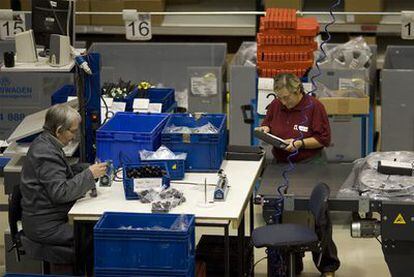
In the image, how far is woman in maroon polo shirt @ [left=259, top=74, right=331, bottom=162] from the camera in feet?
21.1

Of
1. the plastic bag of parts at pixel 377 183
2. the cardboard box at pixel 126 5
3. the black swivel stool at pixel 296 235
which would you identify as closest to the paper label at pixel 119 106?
the plastic bag of parts at pixel 377 183

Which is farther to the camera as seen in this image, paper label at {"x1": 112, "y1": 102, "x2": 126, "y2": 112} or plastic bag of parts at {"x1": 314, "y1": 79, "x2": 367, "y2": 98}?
plastic bag of parts at {"x1": 314, "y1": 79, "x2": 367, "y2": 98}

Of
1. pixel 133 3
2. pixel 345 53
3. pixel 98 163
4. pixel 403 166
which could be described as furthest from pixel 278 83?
pixel 133 3

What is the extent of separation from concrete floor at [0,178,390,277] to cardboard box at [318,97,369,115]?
1147 millimetres

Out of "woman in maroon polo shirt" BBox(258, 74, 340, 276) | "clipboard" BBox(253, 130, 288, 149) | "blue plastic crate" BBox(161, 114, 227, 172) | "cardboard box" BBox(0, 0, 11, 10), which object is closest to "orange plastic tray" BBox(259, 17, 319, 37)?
"woman in maroon polo shirt" BBox(258, 74, 340, 276)

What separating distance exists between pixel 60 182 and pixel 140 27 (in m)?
3.25

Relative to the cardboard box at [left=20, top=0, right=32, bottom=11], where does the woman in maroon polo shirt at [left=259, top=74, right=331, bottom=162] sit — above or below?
below

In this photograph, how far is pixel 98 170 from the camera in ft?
17.2

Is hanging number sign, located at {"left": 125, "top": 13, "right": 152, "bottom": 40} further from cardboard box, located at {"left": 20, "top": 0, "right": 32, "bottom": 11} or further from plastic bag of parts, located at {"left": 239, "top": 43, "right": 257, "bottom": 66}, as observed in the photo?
cardboard box, located at {"left": 20, "top": 0, "right": 32, "bottom": 11}

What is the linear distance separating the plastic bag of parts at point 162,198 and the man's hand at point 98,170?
26cm

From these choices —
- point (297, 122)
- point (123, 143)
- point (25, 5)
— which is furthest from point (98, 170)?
point (25, 5)

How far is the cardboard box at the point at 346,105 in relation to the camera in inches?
309

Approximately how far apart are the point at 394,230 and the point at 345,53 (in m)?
3.62

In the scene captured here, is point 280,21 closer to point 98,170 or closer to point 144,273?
point 98,170
